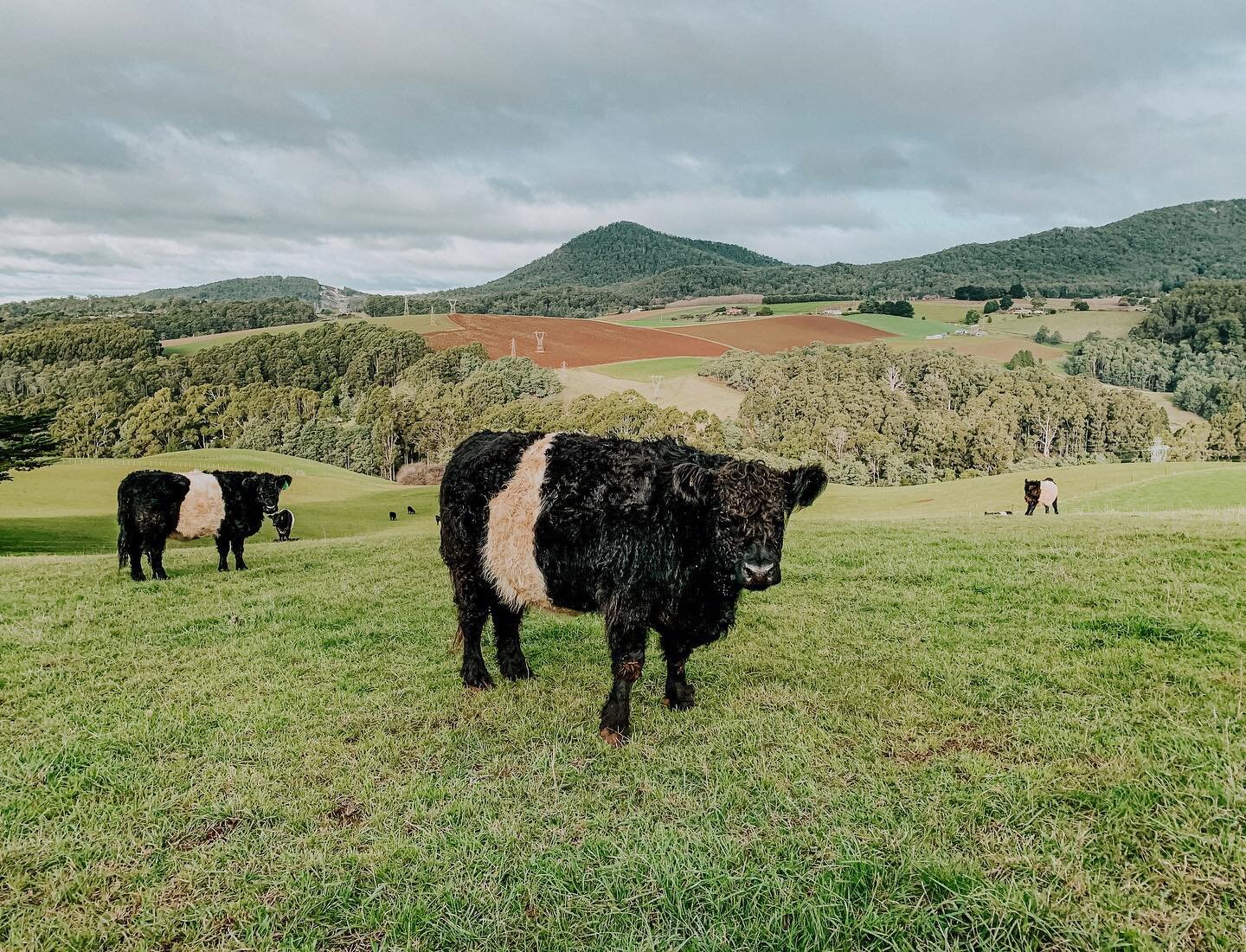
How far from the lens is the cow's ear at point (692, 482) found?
4992 mm

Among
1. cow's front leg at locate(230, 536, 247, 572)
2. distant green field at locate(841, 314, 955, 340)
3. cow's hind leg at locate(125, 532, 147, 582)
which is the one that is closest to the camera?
cow's hind leg at locate(125, 532, 147, 582)

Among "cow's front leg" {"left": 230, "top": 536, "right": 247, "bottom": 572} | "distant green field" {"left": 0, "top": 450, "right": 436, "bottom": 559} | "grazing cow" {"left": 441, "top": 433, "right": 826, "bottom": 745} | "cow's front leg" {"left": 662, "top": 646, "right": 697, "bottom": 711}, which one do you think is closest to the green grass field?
"cow's front leg" {"left": 662, "top": 646, "right": 697, "bottom": 711}

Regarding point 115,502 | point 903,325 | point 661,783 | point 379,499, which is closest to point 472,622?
point 661,783

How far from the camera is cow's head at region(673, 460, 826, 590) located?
15.2ft

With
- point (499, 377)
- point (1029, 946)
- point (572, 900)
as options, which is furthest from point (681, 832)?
point (499, 377)

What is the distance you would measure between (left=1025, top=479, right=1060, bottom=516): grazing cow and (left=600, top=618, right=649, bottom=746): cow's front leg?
979 inches

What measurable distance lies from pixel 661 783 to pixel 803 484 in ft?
8.24

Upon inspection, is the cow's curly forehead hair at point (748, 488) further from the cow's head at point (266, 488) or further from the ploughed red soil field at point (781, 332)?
the ploughed red soil field at point (781, 332)

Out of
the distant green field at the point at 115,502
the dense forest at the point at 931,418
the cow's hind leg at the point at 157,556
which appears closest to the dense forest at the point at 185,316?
the distant green field at the point at 115,502

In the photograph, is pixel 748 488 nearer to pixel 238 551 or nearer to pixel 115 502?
pixel 238 551

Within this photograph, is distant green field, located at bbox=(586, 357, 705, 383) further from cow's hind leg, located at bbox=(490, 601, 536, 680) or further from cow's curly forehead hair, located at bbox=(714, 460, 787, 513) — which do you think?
cow's curly forehead hair, located at bbox=(714, 460, 787, 513)

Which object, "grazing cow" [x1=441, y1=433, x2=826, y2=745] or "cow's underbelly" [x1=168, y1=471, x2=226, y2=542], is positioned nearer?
"grazing cow" [x1=441, y1=433, x2=826, y2=745]

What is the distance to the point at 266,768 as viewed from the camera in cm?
456

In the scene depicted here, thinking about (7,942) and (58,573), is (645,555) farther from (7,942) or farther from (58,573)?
(58,573)
